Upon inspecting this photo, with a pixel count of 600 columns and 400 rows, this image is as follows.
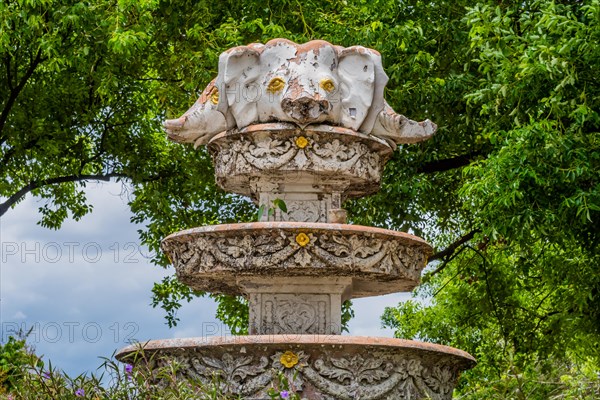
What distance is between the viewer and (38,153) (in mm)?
15922

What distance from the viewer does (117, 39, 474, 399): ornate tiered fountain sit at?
6297mm

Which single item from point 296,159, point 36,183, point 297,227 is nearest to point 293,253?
point 297,227

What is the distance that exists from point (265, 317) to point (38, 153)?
972 cm

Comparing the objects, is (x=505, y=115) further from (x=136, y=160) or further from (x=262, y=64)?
(x=136, y=160)

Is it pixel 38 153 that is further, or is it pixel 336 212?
pixel 38 153

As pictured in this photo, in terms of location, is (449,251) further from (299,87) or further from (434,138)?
(299,87)

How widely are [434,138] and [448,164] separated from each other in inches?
43.9

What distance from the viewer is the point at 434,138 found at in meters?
13.4

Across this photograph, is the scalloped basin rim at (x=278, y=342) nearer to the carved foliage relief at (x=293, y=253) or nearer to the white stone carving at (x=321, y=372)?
the white stone carving at (x=321, y=372)

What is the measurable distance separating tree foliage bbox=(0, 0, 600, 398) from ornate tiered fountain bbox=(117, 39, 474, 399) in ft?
7.92

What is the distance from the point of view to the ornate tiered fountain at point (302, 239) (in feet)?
20.7

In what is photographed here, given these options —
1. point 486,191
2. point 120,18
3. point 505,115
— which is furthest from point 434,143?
point 120,18

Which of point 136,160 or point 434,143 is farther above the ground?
point 136,160

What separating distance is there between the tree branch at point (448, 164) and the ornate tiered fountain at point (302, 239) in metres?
6.46
